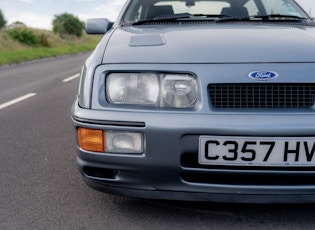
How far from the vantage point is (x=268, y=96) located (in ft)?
Result: 6.75

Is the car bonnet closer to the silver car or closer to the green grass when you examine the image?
the silver car

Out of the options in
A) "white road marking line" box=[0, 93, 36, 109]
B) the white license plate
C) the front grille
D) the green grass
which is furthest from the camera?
the green grass

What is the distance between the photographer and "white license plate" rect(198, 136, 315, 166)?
1.95m

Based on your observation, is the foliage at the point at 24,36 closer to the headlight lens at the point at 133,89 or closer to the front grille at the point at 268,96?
the headlight lens at the point at 133,89

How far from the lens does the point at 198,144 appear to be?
78.4 inches

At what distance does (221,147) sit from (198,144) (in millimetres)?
106

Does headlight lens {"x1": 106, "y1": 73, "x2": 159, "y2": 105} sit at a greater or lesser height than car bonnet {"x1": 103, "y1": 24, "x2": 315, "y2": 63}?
lesser

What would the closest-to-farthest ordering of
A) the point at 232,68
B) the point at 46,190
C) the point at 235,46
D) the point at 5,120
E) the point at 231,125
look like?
the point at 231,125, the point at 232,68, the point at 235,46, the point at 46,190, the point at 5,120

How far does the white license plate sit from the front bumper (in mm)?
28

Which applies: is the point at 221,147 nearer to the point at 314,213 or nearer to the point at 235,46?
the point at 235,46

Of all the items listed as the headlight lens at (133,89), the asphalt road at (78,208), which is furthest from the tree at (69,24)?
the headlight lens at (133,89)

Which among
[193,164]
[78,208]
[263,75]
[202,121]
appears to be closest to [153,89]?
[202,121]

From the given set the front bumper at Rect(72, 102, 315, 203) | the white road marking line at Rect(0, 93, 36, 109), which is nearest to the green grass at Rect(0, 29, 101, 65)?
the white road marking line at Rect(0, 93, 36, 109)

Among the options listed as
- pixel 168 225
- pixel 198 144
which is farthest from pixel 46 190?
pixel 198 144
